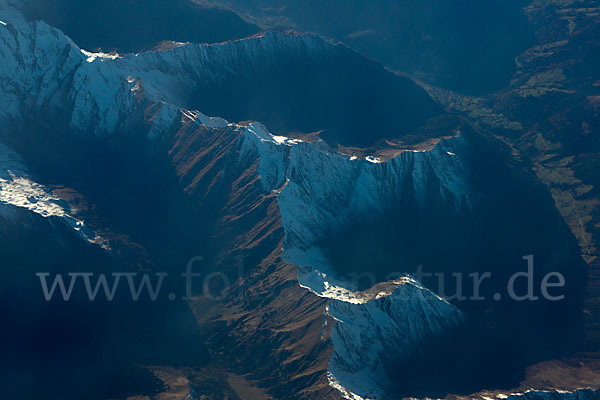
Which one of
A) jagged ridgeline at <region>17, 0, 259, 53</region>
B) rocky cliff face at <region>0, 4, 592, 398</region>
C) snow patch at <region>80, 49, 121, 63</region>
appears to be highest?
jagged ridgeline at <region>17, 0, 259, 53</region>

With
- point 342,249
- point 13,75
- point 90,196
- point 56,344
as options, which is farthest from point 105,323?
point 13,75

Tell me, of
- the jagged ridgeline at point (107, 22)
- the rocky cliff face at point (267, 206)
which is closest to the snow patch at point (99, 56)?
the rocky cliff face at point (267, 206)

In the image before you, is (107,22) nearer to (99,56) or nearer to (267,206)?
(99,56)

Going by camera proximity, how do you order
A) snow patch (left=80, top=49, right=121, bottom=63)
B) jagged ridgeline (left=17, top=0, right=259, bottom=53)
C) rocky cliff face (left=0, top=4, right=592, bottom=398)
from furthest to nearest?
1. jagged ridgeline (left=17, top=0, right=259, bottom=53)
2. snow patch (left=80, top=49, right=121, bottom=63)
3. rocky cliff face (left=0, top=4, right=592, bottom=398)

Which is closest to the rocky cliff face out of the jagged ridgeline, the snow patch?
the snow patch

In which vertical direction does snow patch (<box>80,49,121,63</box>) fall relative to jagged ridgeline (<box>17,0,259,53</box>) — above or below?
below

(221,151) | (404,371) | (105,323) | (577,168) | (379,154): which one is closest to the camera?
(404,371)

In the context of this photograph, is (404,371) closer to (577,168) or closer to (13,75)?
(577,168)

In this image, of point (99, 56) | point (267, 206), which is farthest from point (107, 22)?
point (267, 206)

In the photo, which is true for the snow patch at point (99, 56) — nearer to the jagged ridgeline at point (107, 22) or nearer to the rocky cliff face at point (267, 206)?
the rocky cliff face at point (267, 206)

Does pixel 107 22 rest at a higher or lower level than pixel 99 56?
higher

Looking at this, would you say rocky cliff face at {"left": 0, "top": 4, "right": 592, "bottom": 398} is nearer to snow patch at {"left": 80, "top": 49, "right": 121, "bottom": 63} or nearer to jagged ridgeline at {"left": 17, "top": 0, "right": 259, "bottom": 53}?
snow patch at {"left": 80, "top": 49, "right": 121, "bottom": 63}
